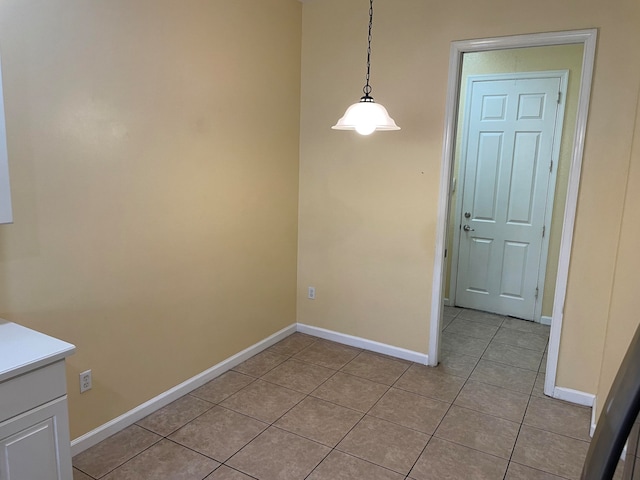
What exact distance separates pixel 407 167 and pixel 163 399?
2307 millimetres

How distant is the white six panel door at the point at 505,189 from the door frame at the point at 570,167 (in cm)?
140

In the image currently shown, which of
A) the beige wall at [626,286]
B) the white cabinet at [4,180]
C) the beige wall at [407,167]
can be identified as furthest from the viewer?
the beige wall at [407,167]

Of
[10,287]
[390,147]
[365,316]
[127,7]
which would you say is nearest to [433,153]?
[390,147]

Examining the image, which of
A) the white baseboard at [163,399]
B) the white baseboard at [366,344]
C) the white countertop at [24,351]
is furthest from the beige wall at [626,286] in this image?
the white countertop at [24,351]

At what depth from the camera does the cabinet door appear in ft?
4.88

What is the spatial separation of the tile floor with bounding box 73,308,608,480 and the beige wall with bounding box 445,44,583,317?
1.10 metres

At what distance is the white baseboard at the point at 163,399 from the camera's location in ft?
7.71

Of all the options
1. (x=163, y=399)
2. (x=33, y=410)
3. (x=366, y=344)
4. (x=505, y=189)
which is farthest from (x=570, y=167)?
(x=33, y=410)

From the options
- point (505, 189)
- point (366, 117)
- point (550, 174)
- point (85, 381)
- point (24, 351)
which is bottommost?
point (85, 381)

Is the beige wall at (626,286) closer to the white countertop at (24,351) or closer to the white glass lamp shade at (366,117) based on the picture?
the white glass lamp shade at (366,117)

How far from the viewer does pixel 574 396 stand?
9.63 ft

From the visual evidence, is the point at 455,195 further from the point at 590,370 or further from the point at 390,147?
the point at 590,370

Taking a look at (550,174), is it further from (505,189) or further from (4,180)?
(4,180)

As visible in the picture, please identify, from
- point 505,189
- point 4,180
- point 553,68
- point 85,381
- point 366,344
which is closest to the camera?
point 4,180
